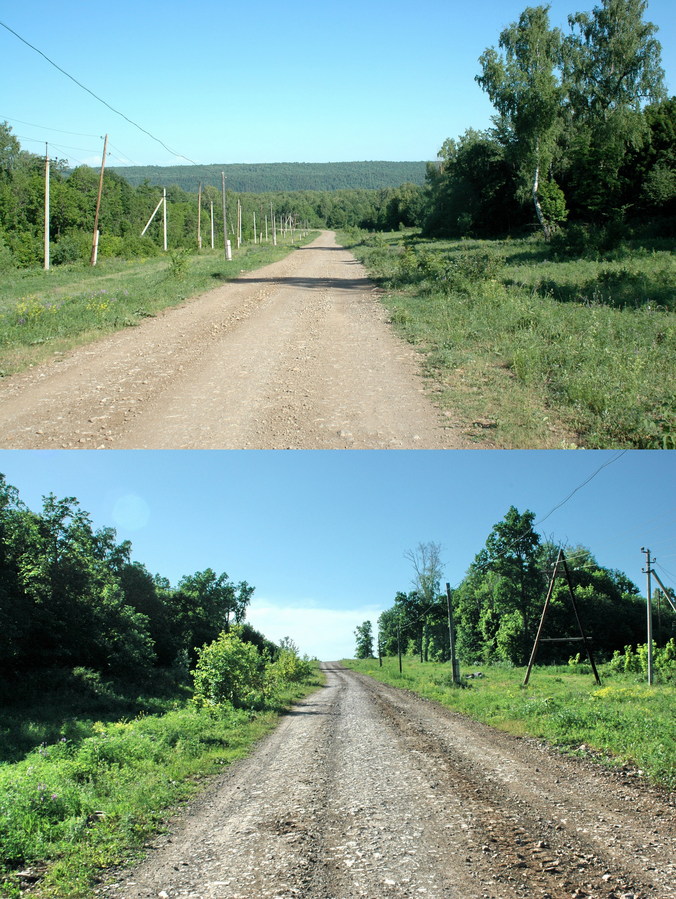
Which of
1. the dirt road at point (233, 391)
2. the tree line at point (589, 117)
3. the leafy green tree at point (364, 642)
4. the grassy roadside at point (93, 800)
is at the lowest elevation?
the leafy green tree at point (364, 642)

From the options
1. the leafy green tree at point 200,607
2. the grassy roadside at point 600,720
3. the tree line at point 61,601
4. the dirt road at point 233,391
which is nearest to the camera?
the grassy roadside at point 600,720

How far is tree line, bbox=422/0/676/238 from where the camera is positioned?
39688mm

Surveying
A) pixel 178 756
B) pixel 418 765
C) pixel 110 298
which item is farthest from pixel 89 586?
pixel 418 765

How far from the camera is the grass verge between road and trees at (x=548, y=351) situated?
8828mm

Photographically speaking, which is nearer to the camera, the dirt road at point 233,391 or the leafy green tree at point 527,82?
the dirt road at point 233,391

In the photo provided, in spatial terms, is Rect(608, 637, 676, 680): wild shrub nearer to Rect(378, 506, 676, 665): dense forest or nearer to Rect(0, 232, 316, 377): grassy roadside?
Rect(378, 506, 676, 665): dense forest

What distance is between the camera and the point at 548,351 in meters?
12.2

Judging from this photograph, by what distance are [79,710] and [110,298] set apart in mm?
12546

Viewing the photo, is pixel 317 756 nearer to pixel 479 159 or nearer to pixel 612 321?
pixel 612 321

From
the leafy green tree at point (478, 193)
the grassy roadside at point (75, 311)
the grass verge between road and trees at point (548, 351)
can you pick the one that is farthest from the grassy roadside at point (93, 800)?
the leafy green tree at point (478, 193)

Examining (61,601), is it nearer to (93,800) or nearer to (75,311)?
(75,311)

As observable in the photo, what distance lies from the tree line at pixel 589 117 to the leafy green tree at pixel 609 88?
0.21ft

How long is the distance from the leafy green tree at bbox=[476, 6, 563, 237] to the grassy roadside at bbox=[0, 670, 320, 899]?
39955mm

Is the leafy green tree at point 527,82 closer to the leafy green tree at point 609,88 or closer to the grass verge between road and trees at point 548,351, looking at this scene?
the leafy green tree at point 609,88
